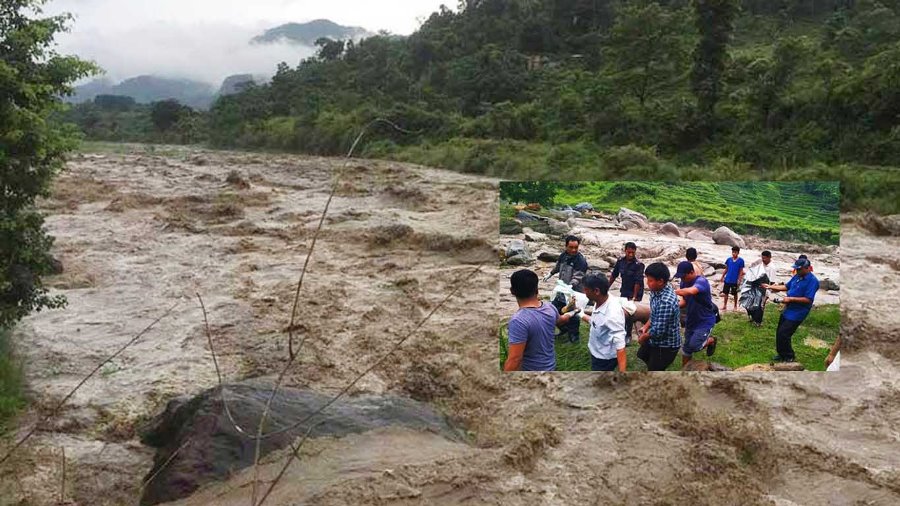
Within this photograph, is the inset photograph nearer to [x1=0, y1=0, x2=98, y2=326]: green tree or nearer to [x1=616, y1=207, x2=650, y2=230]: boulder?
[x1=616, y1=207, x2=650, y2=230]: boulder

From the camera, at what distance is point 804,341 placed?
4398 mm

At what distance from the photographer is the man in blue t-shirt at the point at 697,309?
444cm

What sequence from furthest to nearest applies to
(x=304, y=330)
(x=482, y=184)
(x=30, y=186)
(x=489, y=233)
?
(x=482, y=184)
(x=489, y=233)
(x=304, y=330)
(x=30, y=186)

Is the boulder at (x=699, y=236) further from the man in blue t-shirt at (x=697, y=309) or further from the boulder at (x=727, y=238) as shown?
the man in blue t-shirt at (x=697, y=309)

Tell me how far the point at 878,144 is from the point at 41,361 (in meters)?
18.0

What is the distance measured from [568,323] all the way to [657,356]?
58 centimetres

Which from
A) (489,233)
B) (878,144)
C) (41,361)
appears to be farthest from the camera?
(878,144)

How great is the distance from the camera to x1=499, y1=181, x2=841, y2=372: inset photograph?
4.43 meters

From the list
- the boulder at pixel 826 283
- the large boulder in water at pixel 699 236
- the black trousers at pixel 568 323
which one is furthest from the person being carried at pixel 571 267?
the boulder at pixel 826 283

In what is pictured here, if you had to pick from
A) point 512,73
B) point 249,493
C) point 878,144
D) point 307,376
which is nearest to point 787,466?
point 249,493

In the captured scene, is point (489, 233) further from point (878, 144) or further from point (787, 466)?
point (878, 144)

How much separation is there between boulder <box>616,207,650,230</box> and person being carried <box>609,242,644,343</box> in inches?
6.4

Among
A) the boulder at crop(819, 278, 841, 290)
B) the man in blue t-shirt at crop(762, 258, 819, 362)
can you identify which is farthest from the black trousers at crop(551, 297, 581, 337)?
the boulder at crop(819, 278, 841, 290)

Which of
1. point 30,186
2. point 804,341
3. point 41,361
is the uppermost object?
point 30,186
